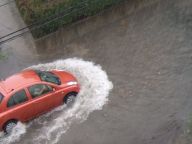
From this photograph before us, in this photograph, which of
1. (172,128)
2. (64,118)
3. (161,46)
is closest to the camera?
(172,128)

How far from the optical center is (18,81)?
16750 mm

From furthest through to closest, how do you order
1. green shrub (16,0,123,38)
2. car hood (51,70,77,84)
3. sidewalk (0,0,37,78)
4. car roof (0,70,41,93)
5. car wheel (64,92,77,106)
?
1. green shrub (16,0,123,38)
2. sidewalk (0,0,37,78)
3. car hood (51,70,77,84)
4. car wheel (64,92,77,106)
5. car roof (0,70,41,93)

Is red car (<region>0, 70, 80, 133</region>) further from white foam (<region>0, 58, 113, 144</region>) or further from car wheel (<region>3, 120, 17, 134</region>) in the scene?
white foam (<region>0, 58, 113, 144</region>)

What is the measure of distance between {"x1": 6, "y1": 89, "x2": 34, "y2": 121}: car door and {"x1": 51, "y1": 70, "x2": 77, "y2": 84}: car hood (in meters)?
1.68

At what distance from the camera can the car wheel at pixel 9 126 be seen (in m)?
16.5

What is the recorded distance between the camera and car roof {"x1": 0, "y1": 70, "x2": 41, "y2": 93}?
16.4 metres

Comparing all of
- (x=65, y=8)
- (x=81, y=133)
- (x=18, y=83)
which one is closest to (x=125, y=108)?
(x=81, y=133)

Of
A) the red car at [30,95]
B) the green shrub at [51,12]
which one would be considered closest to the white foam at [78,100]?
the red car at [30,95]

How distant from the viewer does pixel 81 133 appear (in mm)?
16422

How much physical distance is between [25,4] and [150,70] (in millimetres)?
6819

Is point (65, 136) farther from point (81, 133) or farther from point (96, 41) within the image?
point (96, 41)

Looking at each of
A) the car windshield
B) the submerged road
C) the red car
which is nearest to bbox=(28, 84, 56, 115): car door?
the red car

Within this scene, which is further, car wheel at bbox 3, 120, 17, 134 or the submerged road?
car wheel at bbox 3, 120, 17, 134

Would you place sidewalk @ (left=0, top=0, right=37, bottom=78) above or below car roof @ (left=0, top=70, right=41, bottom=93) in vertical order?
above
